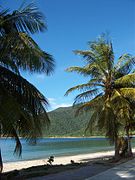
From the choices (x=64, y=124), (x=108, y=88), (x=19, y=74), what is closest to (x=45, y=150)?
(x=108, y=88)

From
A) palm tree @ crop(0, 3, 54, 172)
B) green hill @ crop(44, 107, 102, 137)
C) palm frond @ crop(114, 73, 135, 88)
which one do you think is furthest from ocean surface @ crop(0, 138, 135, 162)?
green hill @ crop(44, 107, 102, 137)

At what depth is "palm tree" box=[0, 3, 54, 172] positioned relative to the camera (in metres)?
9.24

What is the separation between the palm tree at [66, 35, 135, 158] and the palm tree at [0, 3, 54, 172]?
7.66 metres

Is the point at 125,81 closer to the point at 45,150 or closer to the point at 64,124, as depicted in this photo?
the point at 45,150

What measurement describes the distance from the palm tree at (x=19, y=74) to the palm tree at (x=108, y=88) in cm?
766

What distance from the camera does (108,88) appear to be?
19.1 meters

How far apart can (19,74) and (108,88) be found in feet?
31.1

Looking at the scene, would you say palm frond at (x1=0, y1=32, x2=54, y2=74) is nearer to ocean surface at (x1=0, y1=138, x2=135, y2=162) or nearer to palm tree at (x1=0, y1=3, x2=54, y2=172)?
palm tree at (x1=0, y1=3, x2=54, y2=172)

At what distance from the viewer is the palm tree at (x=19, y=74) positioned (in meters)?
9.24

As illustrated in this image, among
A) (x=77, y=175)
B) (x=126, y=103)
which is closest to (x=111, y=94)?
(x=126, y=103)

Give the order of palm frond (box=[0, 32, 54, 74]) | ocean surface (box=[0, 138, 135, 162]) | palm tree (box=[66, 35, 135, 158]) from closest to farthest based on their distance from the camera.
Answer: palm frond (box=[0, 32, 54, 74]), palm tree (box=[66, 35, 135, 158]), ocean surface (box=[0, 138, 135, 162])

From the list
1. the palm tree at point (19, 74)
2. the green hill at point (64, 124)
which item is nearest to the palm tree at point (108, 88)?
the palm tree at point (19, 74)

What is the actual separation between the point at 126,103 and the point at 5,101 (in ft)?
32.4

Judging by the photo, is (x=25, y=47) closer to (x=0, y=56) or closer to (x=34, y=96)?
(x=0, y=56)
